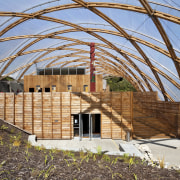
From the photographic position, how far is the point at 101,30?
22.6 metres

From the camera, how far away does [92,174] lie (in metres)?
5.33

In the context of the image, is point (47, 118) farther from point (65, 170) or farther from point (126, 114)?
point (65, 170)

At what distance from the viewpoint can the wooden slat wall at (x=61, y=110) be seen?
17.3 m

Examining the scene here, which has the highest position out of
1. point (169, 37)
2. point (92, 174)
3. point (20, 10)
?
point (20, 10)

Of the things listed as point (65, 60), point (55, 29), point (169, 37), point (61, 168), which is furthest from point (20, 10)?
point (65, 60)

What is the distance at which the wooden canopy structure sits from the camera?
14.5 m

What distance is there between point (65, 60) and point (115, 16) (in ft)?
79.3

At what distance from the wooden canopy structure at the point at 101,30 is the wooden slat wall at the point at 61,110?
635 centimetres

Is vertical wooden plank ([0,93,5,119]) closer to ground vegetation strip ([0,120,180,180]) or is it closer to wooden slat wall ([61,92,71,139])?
wooden slat wall ([61,92,71,139])

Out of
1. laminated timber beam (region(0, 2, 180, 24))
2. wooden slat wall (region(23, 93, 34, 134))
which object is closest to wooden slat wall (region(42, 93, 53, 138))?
wooden slat wall (region(23, 93, 34, 134))

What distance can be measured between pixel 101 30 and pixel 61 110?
11480 mm

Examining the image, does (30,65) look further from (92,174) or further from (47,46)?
(92,174)

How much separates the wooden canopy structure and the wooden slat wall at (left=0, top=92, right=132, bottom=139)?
6350 mm

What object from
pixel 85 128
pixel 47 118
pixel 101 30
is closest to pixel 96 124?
pixel 85 128
